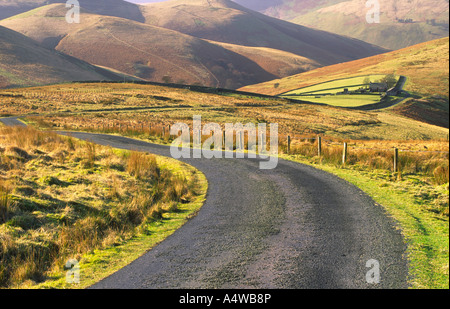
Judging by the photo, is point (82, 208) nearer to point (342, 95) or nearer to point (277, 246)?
point (277, 246)

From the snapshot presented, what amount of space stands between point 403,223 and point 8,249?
10500 mm

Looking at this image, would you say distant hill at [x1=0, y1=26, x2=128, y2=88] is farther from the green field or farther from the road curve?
the road curve

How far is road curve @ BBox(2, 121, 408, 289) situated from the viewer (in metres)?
7.27

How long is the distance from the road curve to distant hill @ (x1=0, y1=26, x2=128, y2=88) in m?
121

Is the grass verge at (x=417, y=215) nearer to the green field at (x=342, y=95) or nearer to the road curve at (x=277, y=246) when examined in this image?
the road curve at (x=277, y=246)

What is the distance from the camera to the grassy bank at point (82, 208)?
8.36 m

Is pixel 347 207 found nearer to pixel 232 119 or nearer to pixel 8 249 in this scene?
pixel 8 249

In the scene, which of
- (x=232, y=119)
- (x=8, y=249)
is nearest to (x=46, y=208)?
(x=8, y=249)

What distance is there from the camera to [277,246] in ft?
29.4

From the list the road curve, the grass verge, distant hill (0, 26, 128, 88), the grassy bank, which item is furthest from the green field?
distant hill (0, 26, 128, 88)

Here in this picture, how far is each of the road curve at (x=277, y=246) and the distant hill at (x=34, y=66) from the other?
121 meters

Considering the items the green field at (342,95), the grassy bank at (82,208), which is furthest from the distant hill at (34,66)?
the grassy bank at (82,208)

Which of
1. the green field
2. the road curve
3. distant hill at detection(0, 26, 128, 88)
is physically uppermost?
distant hill at detection(0, 26, 128, 88)

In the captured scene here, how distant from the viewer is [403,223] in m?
10.5
